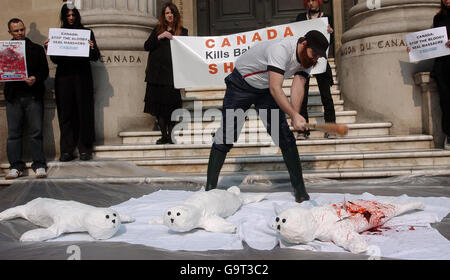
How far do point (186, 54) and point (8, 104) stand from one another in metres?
2.48

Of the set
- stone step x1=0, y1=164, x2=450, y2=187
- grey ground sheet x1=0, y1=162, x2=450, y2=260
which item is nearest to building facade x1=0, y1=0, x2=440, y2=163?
stone step x1=0, y1=164, x2=450, y2=187

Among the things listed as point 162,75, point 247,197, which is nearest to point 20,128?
point 162,75

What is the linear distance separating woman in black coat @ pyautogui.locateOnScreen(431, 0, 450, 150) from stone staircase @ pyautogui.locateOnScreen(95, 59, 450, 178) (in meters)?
0.31

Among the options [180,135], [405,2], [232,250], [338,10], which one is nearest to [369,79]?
[405,2]

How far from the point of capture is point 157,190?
5.11 meters

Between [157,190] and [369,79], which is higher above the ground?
[369,79]

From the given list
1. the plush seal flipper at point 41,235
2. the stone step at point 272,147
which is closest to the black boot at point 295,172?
the stone step at point 272,147

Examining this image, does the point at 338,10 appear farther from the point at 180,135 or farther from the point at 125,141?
the point at 125,141

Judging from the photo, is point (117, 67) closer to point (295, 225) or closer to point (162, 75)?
point (162, 75)

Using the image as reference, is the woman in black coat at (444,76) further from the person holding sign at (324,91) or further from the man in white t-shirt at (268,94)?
the man in white t-shirt at (268,94)

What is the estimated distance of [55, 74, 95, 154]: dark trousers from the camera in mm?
6371

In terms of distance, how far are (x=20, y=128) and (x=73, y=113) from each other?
710 mm

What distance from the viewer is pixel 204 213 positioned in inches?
132
